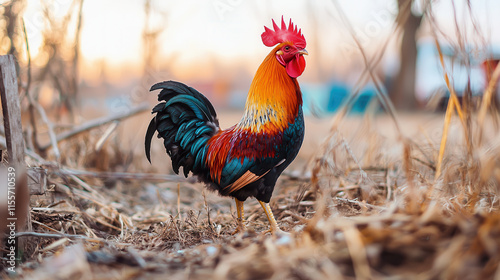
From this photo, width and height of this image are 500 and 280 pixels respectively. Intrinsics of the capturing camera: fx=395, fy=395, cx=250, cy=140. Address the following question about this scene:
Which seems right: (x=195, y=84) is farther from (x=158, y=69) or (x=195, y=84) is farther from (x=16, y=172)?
(x=16, y=172)

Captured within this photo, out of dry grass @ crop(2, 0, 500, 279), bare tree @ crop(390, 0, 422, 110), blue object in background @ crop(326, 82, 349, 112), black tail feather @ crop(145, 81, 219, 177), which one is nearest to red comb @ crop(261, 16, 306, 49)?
dry grass @ crop(2, 0, 500, 279)

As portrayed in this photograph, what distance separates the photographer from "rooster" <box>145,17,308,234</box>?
2.52 metres

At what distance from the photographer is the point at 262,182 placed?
254 centimetres

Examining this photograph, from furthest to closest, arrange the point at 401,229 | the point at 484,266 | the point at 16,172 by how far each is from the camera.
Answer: the point at 16,172 → the point at 401,229 → the point at 484,266

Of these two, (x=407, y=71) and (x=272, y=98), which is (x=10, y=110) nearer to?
(x=272, y=98)

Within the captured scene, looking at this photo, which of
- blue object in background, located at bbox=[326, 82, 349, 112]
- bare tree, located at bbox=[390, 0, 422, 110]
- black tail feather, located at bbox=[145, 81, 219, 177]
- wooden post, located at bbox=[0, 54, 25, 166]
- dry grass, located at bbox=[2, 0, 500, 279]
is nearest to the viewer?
dry grass, located at bbox=[2, 0, 500, 279]

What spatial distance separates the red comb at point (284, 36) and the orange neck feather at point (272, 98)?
0.23 ft

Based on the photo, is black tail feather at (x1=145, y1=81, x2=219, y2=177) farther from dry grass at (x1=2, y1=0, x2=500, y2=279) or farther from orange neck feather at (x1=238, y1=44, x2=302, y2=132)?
dry grass at (x1=2, y1=0, x2=500, y2=279)

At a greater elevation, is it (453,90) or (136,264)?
(453,90)

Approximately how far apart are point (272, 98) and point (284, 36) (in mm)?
442

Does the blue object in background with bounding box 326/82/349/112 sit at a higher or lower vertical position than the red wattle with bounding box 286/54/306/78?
lower

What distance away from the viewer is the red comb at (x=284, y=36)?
8.64 ft

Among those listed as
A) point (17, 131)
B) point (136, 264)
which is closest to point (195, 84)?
point (17, 131)

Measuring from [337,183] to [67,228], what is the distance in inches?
82.0
